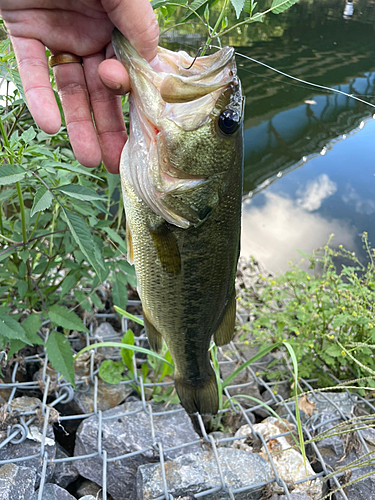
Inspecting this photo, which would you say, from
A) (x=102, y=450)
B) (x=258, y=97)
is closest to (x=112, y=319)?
(x=102, y=450)

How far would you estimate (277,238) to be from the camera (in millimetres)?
4848

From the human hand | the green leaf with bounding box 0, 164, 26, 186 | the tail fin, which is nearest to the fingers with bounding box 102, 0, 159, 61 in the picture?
the human hand

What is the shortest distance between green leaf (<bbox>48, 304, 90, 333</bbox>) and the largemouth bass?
1.62ft

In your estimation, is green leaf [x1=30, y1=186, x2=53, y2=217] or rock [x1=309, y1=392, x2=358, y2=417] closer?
green leaf [x1=30, y1=186, x2=53, y2=217]

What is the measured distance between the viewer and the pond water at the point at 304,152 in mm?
4816

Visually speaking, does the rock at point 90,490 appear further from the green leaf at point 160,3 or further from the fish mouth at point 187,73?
the green leaf at point 160,3

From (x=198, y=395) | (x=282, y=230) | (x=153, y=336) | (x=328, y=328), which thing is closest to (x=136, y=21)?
(x=153, y=336)

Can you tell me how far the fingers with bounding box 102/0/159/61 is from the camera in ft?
4.28

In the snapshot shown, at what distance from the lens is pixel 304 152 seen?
6.10m

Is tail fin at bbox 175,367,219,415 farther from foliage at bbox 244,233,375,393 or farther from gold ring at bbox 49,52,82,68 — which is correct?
gold ring at bbox 49,52,82,68

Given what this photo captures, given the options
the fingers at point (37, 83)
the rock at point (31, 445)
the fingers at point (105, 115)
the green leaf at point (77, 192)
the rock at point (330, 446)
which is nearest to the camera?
the fingers at point (37, 83)

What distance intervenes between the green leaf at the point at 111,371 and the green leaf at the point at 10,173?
1544mm

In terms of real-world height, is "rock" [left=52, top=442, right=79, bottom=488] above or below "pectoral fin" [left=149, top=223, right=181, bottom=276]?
below

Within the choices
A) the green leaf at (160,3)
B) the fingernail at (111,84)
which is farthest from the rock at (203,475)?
the green leaf at (160,3)
